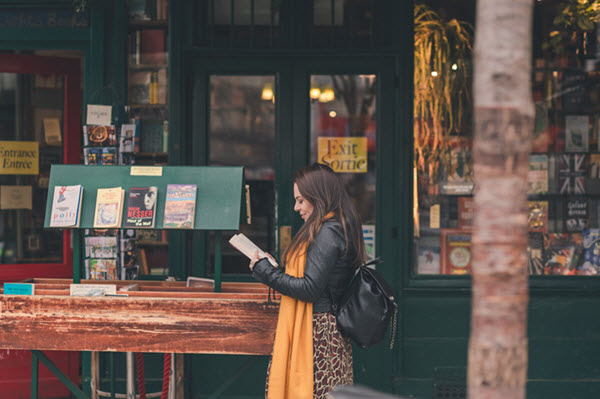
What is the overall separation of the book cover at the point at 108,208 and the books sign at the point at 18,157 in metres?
1.95

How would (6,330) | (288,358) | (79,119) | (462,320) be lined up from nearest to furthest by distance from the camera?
(288,358), (6,330), (462,320), (79,119)

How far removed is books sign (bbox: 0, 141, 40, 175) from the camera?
220 inches

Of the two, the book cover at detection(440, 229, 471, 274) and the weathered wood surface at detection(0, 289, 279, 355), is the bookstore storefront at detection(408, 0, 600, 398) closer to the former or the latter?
the book cover at detection(440, 229, 471, 274)

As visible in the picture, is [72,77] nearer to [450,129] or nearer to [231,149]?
[231,149]

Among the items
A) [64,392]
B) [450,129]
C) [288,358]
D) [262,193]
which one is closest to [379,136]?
[450,129]

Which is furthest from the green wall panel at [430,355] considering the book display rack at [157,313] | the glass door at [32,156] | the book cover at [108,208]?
the glass door at [32,156]

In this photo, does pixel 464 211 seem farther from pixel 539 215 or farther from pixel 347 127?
pixel 347 127

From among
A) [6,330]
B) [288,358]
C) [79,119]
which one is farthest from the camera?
[79,119]

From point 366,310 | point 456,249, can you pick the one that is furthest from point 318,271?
point 456,249

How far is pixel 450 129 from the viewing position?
554 cm

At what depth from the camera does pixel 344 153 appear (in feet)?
17.9

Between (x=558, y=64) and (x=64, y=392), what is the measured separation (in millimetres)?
4948

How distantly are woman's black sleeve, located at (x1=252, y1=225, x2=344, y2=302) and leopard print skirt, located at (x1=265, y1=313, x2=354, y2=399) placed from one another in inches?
7.3

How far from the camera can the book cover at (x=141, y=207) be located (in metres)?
3.86
